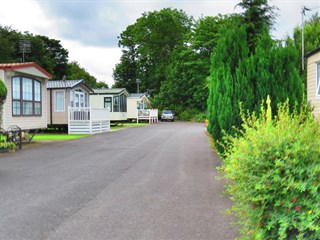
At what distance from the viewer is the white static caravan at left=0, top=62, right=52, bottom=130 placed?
14703mm

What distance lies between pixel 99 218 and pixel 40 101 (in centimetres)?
1415

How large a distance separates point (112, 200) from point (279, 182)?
11.8ft

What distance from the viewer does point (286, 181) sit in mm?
2762

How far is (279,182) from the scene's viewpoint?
2793mm

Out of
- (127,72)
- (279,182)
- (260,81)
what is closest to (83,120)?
(260,81)

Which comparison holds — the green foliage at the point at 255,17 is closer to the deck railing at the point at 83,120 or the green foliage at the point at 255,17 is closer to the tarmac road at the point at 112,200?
the tarmac road at the point at 112,200

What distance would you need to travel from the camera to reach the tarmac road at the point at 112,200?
4.29 meters

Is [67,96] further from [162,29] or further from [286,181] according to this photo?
[162,29]

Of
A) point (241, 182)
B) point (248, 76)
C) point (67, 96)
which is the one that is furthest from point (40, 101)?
point (241, 182)

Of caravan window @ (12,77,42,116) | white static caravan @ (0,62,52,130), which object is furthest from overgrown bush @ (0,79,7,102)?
caravan window @ (12,77,42,116)

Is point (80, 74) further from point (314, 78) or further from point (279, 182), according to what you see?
point (279, 182)

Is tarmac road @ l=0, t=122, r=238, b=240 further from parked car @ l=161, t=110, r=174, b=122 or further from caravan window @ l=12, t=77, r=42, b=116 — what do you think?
parked car @ l=161, t=110, r=174, b=122

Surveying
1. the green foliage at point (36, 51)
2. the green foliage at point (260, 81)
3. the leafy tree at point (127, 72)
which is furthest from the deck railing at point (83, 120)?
the leafy tree at point (127, 72)

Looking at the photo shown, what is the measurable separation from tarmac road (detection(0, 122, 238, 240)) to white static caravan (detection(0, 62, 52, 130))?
5.10m
